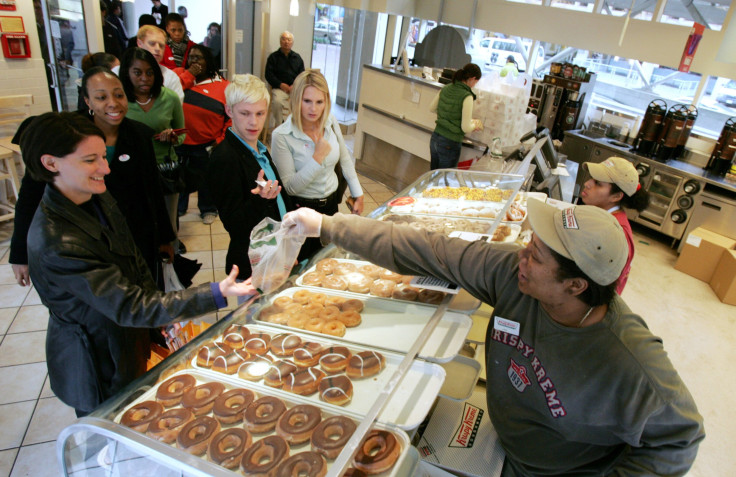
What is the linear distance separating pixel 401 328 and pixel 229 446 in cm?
83

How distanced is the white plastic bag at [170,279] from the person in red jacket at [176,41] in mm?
3541

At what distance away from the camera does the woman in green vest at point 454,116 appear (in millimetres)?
5359

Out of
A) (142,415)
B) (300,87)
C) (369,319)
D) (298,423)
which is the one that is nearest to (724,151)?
(300,87)

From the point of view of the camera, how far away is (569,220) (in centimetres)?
150

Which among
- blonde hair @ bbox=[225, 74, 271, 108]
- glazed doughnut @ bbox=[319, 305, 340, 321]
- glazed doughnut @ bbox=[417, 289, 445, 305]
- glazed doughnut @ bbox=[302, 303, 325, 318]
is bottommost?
glazed doughnut @ bbox=[302, 303, 325, 318]

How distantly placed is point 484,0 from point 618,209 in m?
6.58

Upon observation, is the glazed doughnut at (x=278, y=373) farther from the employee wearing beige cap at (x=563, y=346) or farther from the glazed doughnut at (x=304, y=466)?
the employee wearing beige cap at (x=563, y=346)

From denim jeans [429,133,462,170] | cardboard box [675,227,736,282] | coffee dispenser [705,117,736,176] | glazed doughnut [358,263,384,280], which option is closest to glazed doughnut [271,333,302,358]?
glazed doughnut [358,263,384,280]

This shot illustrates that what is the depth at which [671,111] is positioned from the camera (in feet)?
20.5

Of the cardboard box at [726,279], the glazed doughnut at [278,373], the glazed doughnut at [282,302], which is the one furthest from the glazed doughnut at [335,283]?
the cardboard box at [726,279]

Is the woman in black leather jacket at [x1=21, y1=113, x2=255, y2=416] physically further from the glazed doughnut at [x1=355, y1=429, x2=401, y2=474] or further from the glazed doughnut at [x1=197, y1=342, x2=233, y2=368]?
the glazed doughnut at [x1=355, y1=429, x2=401, y2=474]

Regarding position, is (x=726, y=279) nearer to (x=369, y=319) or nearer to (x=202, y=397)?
(x=369, y=319)

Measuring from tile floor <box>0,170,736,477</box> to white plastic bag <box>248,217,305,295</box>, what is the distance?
6.21 ft

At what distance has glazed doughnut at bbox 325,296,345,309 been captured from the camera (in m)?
2.05
